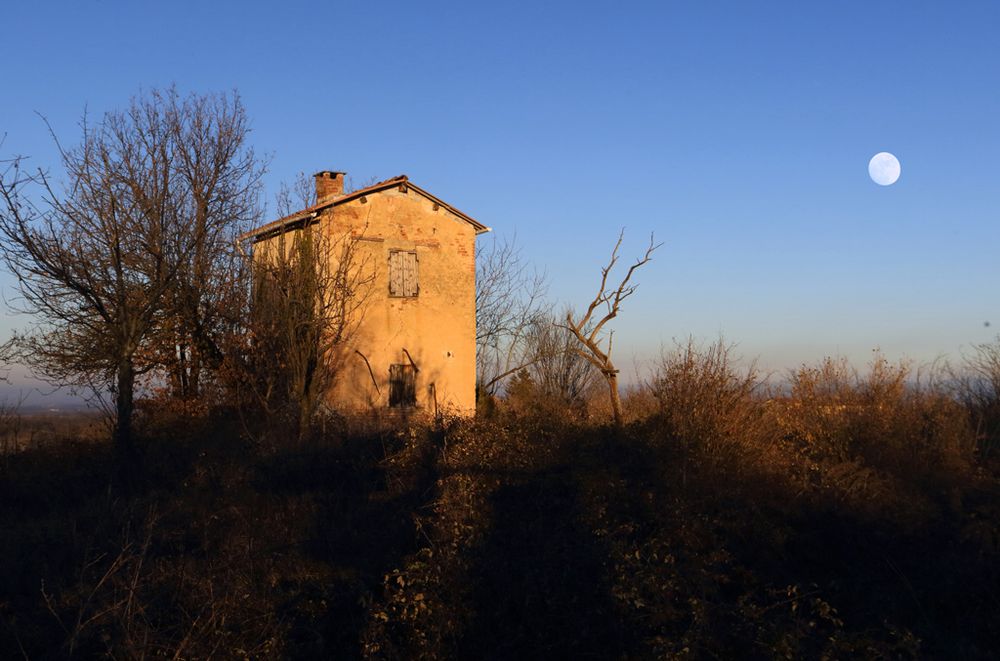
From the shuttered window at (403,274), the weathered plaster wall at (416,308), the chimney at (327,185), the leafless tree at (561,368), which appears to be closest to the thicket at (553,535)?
the weathered plaster wall at (416,308)

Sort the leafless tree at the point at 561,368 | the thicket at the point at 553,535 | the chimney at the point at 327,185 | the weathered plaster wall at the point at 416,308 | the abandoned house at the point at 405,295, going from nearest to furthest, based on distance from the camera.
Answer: the thicket at the point at 553,535, the abandoned house at the point at 405,295, the weathered plaster wall at the point at 416,308, the chimney at the point at 327,185, the leafless tree at the point at 561,368

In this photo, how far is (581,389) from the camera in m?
27.5

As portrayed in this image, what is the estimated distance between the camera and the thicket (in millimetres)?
7336

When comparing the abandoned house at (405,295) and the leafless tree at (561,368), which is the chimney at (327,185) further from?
the leafless tree at (561,368)

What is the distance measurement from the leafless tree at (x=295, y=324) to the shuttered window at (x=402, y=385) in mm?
2259

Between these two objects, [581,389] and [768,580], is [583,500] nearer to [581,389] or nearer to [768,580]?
[768,580]

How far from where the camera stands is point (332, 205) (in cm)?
1877

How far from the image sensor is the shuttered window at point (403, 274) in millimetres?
19875

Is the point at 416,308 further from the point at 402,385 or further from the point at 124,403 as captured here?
the point at 124,403

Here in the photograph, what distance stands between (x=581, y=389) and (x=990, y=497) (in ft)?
55.3

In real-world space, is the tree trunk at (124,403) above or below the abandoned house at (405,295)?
below

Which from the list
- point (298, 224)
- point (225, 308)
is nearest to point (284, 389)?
point (225, 308)

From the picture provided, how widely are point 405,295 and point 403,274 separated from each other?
52cm

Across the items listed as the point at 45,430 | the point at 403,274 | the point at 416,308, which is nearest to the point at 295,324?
the point at 403,274
